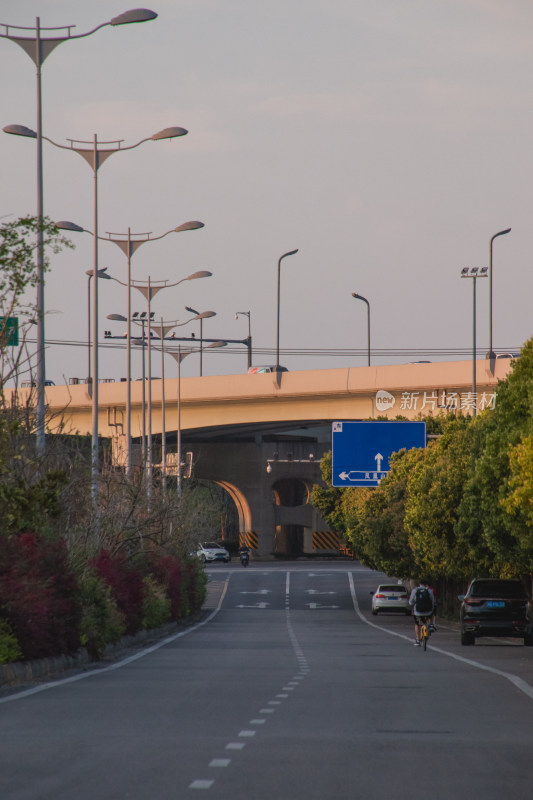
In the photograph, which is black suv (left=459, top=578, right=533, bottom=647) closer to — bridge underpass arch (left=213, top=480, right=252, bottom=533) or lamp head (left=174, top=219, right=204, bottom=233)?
lamp head (left=174, top=219, right=204, bottom=233)

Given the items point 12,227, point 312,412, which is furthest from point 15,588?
point 312,412

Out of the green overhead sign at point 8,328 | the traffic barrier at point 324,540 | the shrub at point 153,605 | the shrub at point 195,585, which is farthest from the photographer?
the traffic barrier at point 324,540

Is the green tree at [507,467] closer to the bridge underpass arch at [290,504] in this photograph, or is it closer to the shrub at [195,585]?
the shrub at [195,585]

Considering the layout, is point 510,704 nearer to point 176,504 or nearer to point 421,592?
point 421,592

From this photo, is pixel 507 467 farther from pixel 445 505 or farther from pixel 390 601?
pixel 390 601

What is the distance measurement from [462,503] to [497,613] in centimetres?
635

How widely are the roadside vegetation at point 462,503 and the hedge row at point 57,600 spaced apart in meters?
8.73

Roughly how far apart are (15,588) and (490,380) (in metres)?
47.0

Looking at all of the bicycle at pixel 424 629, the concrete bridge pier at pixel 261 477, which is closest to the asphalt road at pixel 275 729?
the bicycle at pixel 424 629

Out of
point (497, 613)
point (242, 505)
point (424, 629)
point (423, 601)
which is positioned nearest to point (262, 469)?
point (242, 505)

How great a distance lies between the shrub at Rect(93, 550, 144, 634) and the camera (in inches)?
1163

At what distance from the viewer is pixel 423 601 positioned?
33594 millimetres

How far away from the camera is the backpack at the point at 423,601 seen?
1316 inches

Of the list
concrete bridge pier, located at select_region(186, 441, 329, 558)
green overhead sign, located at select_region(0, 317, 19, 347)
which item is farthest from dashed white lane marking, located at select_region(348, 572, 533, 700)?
A: concrete bridge pier, located at select_region(186, 441, 329, 558)
